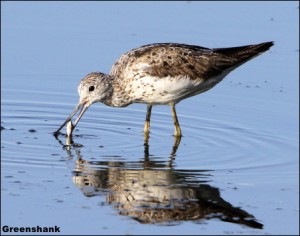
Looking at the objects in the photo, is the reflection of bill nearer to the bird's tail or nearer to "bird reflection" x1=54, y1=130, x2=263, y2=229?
"bird reflection" x1=54, y1=130, x2=263, y2=229

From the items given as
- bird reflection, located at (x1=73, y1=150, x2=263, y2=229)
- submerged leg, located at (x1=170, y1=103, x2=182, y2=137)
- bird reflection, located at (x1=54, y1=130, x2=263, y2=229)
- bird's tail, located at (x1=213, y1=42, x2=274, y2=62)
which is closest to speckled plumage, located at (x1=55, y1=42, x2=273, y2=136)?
submerged leg, located at (x1=170, y1=103, x2=182, y2=137)

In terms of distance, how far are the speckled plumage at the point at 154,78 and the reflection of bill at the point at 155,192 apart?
1867 mm

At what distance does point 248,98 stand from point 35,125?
158 inches

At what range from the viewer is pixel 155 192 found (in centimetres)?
1300

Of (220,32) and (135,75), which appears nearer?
(135,75)

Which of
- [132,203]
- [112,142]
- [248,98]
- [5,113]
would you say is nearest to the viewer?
[132,203]

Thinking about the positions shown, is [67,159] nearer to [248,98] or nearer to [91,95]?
[91,95]

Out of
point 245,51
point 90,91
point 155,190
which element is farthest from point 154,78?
point 155,190

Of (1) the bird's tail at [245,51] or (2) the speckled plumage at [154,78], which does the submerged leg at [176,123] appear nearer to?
(2) the speckled plumage at [154,78]

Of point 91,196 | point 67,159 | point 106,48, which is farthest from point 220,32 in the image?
point 91,196

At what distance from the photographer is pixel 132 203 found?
12.5 metres

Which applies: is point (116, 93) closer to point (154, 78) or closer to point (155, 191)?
point (154, 78)

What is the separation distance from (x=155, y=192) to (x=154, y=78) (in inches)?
128

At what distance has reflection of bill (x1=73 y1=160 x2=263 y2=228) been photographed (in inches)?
480
